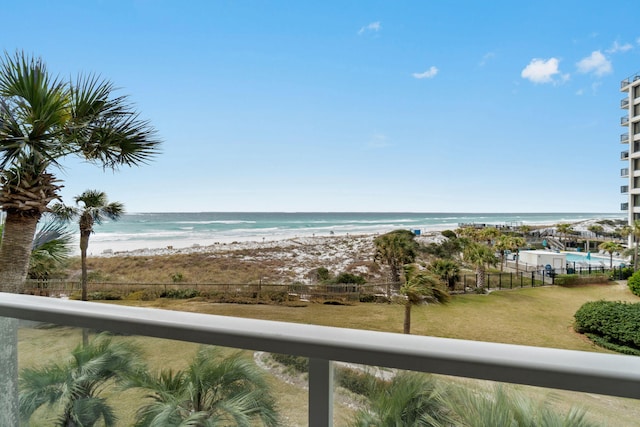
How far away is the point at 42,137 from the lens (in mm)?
3111

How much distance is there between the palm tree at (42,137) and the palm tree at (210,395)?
3.42 metres

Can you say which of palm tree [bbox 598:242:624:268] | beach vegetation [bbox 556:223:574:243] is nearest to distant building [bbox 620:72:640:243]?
palm tree [bbox 598:242:624:268]

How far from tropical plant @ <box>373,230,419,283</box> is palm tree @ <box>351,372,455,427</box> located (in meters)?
12.8

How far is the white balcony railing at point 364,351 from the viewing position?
0.35 metres

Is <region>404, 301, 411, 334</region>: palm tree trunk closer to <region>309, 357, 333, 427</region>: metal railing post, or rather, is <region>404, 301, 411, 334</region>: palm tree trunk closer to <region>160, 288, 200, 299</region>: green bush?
<region>160, 288, 200, 299</region>: green bush

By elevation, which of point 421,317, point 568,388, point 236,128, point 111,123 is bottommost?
point 421,317

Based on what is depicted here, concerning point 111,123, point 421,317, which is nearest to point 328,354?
point 111,123

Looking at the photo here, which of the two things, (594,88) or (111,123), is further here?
(594,88)

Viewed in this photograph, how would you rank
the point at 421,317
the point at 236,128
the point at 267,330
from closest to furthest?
1. the point at 267,330
2. the point at 421,317
3. the point at 236,128

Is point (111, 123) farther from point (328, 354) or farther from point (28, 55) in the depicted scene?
point (328, 354)

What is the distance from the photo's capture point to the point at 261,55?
571 inches

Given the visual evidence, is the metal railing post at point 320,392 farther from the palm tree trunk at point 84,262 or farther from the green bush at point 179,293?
the green bush at point 179,293

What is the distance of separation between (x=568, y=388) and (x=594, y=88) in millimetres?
20321

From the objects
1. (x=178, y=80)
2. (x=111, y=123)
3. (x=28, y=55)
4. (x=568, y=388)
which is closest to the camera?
(x=568, y=388)
